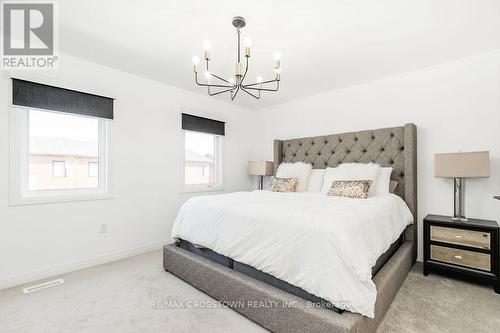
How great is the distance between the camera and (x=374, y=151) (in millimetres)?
3016

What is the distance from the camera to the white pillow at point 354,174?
2.67 m

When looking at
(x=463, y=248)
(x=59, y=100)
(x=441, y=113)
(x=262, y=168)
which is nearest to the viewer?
(x=463, y=248)

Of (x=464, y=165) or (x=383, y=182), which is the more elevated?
(x=464, y=165)

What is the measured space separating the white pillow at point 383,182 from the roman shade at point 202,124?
2460mm

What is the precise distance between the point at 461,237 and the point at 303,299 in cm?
181

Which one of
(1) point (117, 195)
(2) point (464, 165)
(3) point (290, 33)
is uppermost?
(3) point (290, 33)

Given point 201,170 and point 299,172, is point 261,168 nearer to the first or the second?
point 299,172

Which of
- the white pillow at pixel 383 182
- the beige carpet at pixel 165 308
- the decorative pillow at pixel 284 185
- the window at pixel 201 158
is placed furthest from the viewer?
the window at pixel 201 158

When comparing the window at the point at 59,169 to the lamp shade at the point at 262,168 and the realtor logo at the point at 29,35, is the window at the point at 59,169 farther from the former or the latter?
the lamp shade at the point at 262,168

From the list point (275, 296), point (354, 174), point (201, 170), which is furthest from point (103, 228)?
point (354, 174)

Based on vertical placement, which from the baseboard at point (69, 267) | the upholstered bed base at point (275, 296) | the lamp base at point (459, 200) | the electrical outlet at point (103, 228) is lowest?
the baseboard at point (69, 267)

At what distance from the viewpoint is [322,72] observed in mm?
2889

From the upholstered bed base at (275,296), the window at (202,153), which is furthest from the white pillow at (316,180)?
the window at (202,153)

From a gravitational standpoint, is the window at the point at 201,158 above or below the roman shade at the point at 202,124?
below
